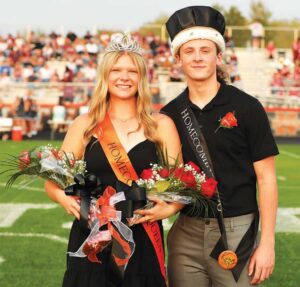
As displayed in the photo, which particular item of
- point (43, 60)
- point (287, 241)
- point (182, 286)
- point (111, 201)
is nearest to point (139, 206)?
point (111, 201)

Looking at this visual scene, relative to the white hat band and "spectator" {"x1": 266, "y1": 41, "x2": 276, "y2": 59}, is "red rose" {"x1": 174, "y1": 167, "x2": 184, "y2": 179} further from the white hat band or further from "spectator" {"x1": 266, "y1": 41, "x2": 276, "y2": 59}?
"spectator" {"x1": 266, "y1": 41, "x2": 276, "y2": 59}

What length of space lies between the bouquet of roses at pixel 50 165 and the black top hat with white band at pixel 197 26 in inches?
29.6

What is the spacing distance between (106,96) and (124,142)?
0.24 metres

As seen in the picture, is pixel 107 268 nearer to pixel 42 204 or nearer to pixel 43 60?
pixel 42 204

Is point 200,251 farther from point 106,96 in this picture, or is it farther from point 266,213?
point 106,96

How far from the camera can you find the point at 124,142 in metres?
3.40

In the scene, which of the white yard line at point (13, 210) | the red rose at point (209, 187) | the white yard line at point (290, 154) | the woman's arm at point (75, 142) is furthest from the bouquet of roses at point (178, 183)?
the white yard line at point (290, 154)

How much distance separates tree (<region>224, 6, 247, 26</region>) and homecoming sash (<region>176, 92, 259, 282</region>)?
52945 mm

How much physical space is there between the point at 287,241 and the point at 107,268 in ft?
13.6

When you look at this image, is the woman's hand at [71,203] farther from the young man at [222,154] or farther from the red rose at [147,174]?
the young man at [222,154]

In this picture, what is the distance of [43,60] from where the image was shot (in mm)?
25344

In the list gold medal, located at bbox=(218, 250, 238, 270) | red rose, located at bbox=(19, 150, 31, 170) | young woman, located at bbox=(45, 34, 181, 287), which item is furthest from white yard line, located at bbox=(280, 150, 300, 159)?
red rose, located at bbox=(19, 150, 31, 170)

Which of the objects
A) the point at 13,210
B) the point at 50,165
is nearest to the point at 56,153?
the point at 50,165

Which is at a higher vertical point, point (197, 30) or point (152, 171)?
point (197, 30)
